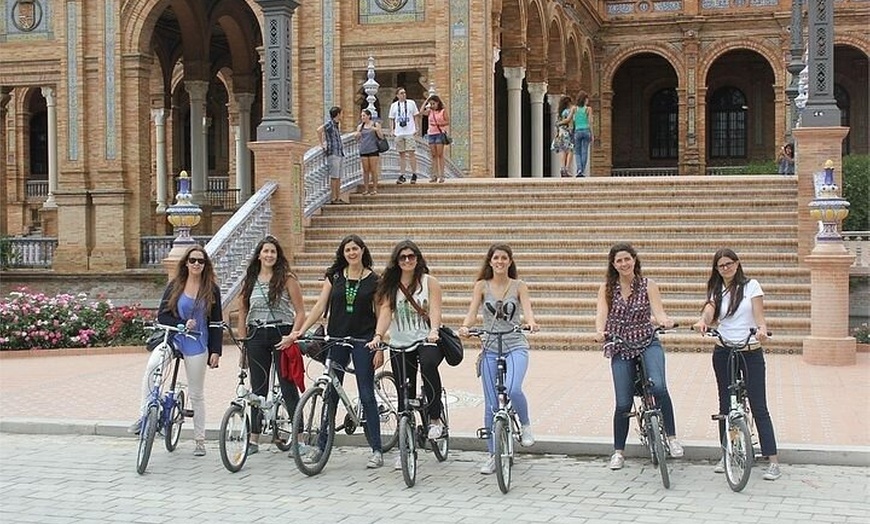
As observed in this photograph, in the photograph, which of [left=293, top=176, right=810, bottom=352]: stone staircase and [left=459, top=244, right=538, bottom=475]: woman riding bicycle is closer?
[left=459, top=244, right=538, bottom=475]: woman riding bicycle

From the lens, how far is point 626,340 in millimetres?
8141

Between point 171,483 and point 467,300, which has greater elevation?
point 467,300

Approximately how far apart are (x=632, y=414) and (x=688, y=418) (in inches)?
73.9

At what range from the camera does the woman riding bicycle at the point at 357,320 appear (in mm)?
8289

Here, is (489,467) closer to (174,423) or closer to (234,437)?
(234,437)

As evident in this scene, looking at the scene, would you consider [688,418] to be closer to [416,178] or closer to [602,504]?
[602,504]

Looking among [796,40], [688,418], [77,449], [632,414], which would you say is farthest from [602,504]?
[796,40]

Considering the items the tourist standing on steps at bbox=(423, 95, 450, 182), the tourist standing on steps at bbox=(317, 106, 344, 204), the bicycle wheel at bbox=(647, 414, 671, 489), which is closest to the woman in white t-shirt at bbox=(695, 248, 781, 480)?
the bicycle wheel at bbox=(647, 414, 671, 489)

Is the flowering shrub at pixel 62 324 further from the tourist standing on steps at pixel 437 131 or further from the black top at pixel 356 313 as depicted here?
the black top at pixel 356 313

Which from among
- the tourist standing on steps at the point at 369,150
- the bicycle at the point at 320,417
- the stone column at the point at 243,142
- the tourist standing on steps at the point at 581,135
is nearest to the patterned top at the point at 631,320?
the bicycle at the point at 320,417

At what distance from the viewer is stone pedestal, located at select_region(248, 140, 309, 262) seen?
17.6 metres

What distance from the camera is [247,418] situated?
8523 millimetres

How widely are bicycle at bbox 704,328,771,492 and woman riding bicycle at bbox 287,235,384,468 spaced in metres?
2.42

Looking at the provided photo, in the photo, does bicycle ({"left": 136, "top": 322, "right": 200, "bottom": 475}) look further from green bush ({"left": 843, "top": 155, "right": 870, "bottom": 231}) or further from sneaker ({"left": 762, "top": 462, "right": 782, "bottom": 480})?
green bush ({"left": 843, "top": 155, "right": 870, "bottom": 231})
